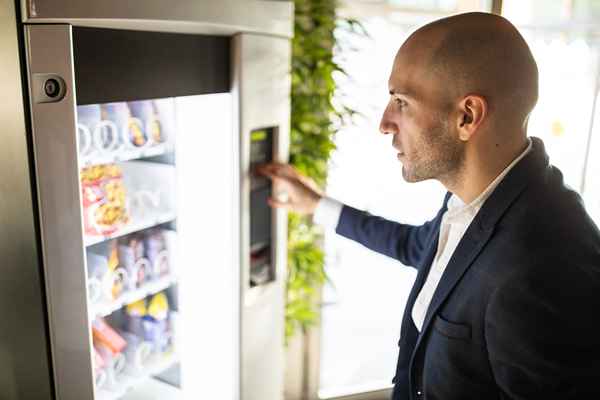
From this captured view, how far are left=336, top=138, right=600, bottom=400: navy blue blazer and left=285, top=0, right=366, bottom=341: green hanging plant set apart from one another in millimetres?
1204

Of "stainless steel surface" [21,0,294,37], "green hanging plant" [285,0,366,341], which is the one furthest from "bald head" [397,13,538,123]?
"green hanging plant" [285,0,366,341]

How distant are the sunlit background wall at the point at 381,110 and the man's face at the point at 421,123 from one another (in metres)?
1.01

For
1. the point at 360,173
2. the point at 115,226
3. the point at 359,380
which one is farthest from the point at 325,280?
the point at 115,226

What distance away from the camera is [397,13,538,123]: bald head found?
1.39 metres

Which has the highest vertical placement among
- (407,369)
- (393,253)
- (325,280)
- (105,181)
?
(105,181)

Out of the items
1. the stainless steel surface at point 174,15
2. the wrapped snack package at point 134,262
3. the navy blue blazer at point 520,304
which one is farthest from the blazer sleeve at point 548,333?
the wrapped snack package at point 134,262

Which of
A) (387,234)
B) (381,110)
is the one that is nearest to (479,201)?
(387,234)

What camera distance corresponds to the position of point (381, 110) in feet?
9.31

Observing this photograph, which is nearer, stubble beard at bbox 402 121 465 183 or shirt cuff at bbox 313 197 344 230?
stubble beard at bbox 402 121 465 183

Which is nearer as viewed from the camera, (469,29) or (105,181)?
(469,29)

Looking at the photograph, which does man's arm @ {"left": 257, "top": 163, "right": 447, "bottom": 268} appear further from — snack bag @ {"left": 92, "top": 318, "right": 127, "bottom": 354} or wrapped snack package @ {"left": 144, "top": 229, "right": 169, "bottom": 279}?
snack bag @ {"left": 92, "top": 318, "right": 127, "bottom": 354}

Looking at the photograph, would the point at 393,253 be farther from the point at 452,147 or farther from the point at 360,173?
the point at 360,173

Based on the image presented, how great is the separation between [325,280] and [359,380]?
0.88 m

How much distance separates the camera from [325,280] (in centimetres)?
291
